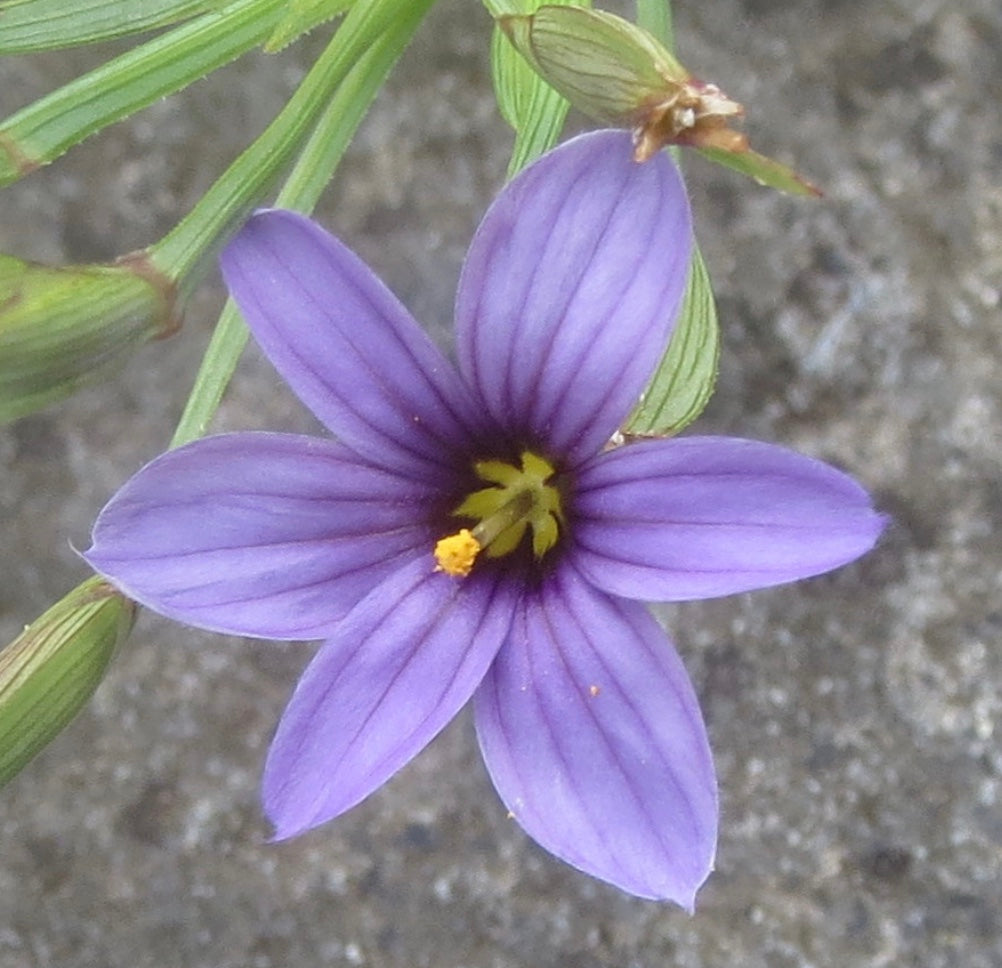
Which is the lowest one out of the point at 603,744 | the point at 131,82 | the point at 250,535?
the point at 603,744

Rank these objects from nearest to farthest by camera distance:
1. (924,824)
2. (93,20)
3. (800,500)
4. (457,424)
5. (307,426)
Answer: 1. (800,500)
2. (457,424)
3. (93,20)
4. (924,824)
5. (307,426)

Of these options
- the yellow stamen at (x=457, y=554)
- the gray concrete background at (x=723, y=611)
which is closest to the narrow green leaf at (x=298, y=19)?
the yellow stamen at (x=457, y=554)

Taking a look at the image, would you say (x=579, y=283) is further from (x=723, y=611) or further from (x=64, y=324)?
(x=723, y=611)

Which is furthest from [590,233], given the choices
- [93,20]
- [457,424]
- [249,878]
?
[249,878]

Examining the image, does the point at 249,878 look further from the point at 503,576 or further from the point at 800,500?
the point at 800,500

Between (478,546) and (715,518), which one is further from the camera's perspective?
(478,546)

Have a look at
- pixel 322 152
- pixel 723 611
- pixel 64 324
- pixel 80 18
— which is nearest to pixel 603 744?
pixel 64 324
